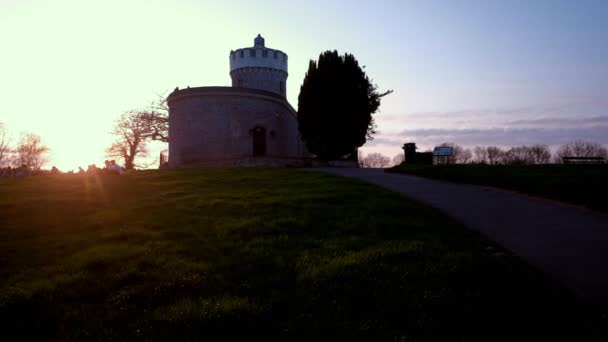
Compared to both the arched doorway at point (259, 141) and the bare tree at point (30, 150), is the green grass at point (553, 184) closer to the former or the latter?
the arched doorway at point (259, 141)

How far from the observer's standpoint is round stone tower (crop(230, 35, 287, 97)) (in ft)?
124

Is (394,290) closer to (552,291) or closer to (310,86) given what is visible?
(552,291)

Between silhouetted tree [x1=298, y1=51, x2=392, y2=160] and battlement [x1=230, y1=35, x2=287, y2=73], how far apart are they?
944 centimetres

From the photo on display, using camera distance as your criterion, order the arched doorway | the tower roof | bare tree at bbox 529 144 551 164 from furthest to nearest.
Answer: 1. bare tree at bbox 529 144 551 164
2. the tower roof
3. the arched doorway

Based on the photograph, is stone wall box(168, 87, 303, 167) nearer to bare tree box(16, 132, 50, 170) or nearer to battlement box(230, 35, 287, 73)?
battlement box(230, 35, 287, 73)

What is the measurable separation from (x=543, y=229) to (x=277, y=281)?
5.65 m

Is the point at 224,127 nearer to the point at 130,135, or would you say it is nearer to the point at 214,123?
the point at 214,123

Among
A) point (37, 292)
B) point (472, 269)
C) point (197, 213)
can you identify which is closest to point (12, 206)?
point (197, 213)

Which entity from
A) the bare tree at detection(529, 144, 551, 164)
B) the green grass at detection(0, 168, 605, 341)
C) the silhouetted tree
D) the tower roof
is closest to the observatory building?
the silhouetted tree

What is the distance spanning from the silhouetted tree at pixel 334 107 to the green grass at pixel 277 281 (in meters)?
19.9

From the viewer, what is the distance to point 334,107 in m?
28.6

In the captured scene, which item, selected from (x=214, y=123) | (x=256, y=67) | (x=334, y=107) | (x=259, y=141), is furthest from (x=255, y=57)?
(x=334, y=107)

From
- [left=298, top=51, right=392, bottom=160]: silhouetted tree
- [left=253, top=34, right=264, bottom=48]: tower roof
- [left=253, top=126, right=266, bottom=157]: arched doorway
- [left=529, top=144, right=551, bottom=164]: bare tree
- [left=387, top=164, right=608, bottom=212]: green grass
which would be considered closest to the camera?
[left=387, top=164, right=608, bottom=212]: green grass

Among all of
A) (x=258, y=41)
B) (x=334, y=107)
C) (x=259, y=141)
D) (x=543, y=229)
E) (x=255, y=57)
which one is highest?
(x=258, y=41)
